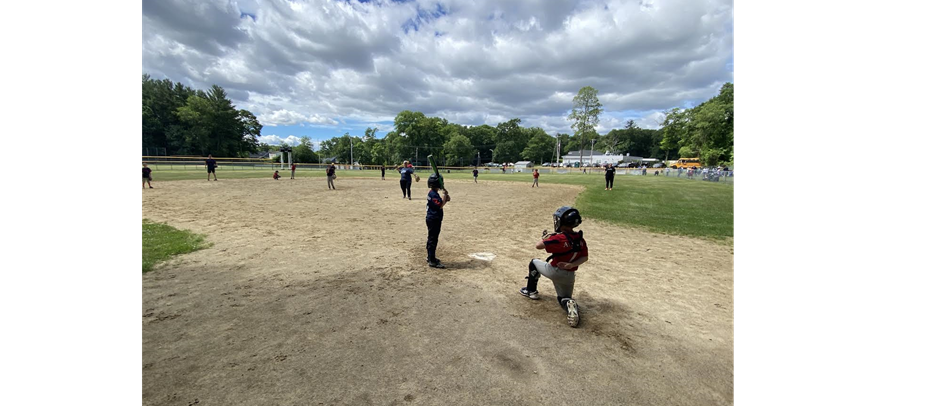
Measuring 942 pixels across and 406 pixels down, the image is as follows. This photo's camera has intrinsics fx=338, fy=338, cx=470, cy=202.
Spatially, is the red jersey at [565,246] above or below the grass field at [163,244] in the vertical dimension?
above

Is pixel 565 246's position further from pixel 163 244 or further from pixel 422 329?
pixel 163 244

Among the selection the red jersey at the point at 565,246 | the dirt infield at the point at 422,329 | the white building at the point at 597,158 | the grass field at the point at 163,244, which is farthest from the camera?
the white building at the point at 597,158

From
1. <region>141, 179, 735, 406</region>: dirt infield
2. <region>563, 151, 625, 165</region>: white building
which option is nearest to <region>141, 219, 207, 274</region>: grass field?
<region>141, 179, 735, 406</region>: dirt infield

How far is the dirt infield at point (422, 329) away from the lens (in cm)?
302

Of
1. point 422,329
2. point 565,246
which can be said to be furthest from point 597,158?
point 422,329

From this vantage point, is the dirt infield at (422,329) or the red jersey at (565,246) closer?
the dirt infield at (422,329)

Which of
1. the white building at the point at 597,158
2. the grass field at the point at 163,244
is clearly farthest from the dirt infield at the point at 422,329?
the white building at the point at 597,158

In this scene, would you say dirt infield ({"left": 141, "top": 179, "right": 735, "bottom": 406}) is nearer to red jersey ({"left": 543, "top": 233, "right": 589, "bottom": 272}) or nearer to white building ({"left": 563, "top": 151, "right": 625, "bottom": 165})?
red jersey ({"left": 543, "top": 233, "right": 589, "bottom": 272})

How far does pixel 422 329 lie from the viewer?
406 centimetres

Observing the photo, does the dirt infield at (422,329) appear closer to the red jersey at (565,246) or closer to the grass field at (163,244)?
the grass field at (163,244)

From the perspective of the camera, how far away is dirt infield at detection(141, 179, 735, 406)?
3.02 meters
